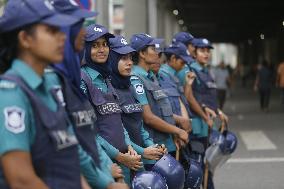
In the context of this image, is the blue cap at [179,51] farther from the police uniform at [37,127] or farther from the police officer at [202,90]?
the police uniform at [37,127]

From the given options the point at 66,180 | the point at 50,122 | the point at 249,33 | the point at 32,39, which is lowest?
the point at 249,33

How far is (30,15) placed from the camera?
2.81m

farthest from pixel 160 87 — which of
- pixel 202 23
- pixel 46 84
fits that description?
pixel 202 23

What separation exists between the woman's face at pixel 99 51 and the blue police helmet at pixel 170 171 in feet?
3.34

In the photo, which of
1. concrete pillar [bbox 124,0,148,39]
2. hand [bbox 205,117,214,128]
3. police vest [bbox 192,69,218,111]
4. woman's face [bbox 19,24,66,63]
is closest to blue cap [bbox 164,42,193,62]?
police vest [bbox 192,69,218,111]

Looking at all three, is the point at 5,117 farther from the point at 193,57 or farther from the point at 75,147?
the point at 193,57

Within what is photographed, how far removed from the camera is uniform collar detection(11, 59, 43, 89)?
283 cm

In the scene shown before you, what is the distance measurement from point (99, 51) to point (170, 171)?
3.81 feet

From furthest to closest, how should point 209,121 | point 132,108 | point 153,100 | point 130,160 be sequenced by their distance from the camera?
1. point 209,121
2. point 153,100
3. point 132,108
4. point 130,160

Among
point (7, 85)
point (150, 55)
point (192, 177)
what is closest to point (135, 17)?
point (192, 177)

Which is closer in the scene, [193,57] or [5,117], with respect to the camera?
[5,117]

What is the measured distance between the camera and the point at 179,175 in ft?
18.1

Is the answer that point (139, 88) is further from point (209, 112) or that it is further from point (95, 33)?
point (209, 112)

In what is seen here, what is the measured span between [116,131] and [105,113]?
0.53ft
